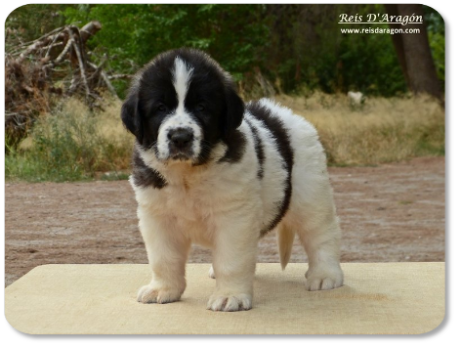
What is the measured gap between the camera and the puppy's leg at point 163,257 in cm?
461

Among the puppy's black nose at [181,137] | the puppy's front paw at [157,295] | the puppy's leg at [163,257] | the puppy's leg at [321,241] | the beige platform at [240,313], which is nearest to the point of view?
the puppy's black nose at [181,137]

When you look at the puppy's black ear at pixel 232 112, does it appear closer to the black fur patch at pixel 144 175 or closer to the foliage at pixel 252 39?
the black fur patch at pixel 144 175

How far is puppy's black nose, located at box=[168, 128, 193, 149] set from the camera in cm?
407

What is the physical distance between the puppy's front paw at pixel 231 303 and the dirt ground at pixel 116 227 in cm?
333

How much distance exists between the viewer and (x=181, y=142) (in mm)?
4090

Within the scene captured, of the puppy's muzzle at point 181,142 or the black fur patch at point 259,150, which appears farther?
the black fur patch at point 259,150

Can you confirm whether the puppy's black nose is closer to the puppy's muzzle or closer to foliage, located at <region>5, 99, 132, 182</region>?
the puppy's muzzle

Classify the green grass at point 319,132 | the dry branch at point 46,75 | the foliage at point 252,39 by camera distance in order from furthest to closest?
the dry branch at point 46,75 < the green grass at point 319,132 < the foliage at point 252,39

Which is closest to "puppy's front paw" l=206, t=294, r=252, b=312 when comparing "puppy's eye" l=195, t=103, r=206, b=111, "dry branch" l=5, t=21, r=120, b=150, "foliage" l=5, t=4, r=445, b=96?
"puppy's eye" l=195, t=103, r=206, b=111

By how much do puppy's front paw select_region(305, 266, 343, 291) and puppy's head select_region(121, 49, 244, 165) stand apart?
139 centimetres

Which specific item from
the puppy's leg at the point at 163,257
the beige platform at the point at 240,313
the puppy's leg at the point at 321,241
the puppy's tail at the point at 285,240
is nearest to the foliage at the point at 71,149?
the beige platform at the point at 240,313

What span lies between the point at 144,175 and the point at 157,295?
31.8 inches

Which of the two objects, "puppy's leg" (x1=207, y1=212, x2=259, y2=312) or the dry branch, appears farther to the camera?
the dry branch

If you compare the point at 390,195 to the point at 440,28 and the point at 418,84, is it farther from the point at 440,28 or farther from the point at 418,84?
the point at 440,28
